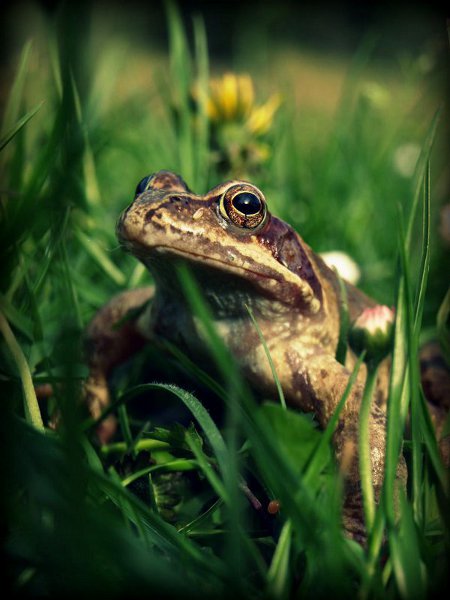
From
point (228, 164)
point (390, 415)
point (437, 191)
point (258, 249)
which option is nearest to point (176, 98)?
point (228, 164)

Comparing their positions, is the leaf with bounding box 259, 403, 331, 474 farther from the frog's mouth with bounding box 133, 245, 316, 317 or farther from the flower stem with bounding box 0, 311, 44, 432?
the flower stem with bounding box 0, 311, 44, 432

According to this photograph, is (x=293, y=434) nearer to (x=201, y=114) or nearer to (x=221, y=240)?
(x=221, y=240)

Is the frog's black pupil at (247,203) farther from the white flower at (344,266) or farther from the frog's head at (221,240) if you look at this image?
the white flower at (344,266)

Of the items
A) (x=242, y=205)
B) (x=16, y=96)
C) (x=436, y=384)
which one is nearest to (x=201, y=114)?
(x=16, y=96)

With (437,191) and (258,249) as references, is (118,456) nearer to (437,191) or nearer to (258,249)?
(258,249)

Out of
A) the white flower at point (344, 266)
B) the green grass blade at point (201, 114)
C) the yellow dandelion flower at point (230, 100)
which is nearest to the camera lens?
the white flower at point (344, 266)

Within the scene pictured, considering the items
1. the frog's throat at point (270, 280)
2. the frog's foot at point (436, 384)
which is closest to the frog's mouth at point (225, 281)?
the frog's throat at point (270, 280)
